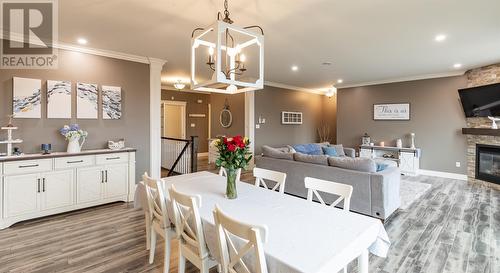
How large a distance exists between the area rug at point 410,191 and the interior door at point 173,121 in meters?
7.20

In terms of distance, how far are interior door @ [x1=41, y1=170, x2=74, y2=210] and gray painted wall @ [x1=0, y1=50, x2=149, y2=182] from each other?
56cm

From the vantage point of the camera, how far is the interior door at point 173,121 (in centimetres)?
927

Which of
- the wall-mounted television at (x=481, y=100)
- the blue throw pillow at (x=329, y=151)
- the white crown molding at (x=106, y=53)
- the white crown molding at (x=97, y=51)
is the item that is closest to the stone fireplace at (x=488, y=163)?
the wall-mounted television at (x=481, y=100)

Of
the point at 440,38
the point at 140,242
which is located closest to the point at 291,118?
the point at 440,38

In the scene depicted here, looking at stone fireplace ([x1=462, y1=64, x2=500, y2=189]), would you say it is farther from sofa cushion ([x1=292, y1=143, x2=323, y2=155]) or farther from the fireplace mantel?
sofa cushion ([x1=292, y1=143, x2=323, y2=155])

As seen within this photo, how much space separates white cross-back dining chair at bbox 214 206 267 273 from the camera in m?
1.20

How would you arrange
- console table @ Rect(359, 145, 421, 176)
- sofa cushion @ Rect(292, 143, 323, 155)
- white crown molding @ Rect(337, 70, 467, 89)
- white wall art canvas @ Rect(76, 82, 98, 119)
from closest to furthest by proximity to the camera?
white wall art canvas @ Rect(76, 82, 98, 119), white crown molding @ Rect(337, 70, 467, 89), sofa cushion @ Rect(292, 143, 323, 155), console table @ Rect(359, 145, 421, 176)

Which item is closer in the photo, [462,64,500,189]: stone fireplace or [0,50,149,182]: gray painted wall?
[0,50,149,182]: gray painted wall

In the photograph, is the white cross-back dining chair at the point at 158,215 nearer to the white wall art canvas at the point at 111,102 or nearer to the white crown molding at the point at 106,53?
the white wall art canvas at the point at 111,102

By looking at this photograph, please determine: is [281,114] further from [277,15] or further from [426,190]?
[277,15]

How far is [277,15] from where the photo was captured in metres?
2.87

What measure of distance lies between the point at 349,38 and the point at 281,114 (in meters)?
4.32

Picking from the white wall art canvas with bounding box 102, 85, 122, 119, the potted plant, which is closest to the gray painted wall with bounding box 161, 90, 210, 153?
the white wall art canvas with bounding box 102, 85, 122, 119

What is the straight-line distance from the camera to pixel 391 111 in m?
6.96
